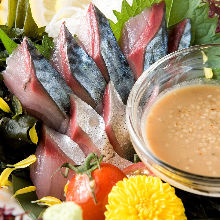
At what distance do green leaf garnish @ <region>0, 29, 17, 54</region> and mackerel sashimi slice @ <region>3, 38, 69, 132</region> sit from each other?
209mm

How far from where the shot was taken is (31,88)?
231 centimetres

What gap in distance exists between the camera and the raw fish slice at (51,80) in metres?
2.33

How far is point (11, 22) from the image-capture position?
2.88 m

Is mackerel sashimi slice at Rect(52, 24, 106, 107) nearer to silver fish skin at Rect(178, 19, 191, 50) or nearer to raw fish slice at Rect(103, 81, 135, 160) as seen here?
raw fish slice at Rect(103, 81, 135, 160)

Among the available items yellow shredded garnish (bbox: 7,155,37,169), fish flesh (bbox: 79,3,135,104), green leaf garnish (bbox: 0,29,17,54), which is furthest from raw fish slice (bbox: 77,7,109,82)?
yellow shredded garnish (bbox: 7,155,37,169)

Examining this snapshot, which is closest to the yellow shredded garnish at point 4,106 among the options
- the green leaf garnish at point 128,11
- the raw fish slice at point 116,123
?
the raw fish slice at point 116,123

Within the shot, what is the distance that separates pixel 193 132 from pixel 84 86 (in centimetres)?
60

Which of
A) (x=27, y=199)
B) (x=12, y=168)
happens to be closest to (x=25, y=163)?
(x=12, y=168)

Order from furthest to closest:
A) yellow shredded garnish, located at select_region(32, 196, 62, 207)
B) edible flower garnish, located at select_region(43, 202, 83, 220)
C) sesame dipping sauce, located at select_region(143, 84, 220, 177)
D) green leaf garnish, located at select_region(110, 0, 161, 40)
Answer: green leaf garnish, located at select_region(110, 0, 161, 40) → yellow shredded garnish, located at select_region(32, 196, 62, 207) → sesame dipping sauce, located at select_region(143, 84, 220, 177) → edible flower garnish, located at select_region(43, 202, 83, 220)

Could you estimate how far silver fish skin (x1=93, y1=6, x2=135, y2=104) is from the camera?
97.8 inches

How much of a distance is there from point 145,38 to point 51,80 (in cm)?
57

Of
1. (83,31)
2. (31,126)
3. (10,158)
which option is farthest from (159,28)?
(10,158)

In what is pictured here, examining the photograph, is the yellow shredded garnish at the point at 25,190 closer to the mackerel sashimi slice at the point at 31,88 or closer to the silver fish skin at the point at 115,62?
the mackerel sashimi slice at the point at 31,88

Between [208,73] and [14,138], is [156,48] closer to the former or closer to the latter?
[208,73]
